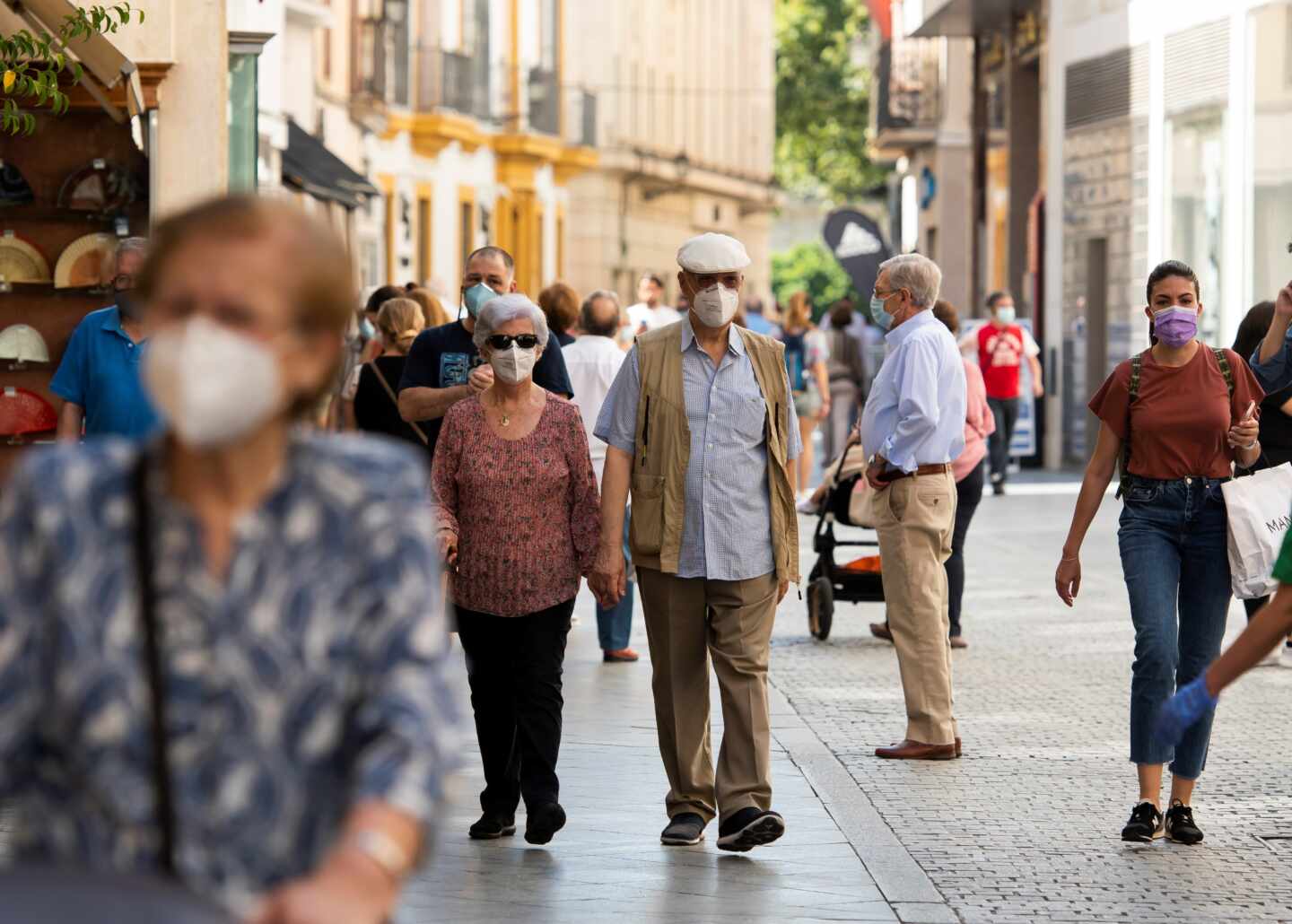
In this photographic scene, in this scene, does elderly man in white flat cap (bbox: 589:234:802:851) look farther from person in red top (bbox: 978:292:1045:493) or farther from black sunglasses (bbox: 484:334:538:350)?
person in red top (bbox: 978:292:1045:493)

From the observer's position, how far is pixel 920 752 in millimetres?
9469

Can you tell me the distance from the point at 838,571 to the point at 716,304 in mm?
6001

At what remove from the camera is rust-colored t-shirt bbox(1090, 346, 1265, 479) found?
Answer: 780cm

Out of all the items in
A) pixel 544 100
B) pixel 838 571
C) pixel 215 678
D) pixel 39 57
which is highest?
pixel 544 100

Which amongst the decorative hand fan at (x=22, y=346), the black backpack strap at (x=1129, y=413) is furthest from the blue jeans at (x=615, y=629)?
the black backpack strap at (x=1129, y=413)

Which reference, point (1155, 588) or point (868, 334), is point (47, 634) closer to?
point (1155, 588)

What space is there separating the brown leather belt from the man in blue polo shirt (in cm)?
299

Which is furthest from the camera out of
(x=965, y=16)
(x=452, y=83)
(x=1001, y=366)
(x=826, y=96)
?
(x=826, y=96)

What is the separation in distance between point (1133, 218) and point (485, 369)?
2084 centimetres

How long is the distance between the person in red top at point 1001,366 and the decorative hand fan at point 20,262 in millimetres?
12994

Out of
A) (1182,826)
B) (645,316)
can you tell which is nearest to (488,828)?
(1182,826)

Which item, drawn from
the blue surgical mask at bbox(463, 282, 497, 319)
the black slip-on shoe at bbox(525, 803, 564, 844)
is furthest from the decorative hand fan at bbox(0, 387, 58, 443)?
the black slip-on shoe at bbox(525, 803, 564, 844)

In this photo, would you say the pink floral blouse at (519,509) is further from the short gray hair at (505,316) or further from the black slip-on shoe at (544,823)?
the black slip-on shoe at (544,823)

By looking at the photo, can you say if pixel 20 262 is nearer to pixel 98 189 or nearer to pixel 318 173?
pixel 98 189
